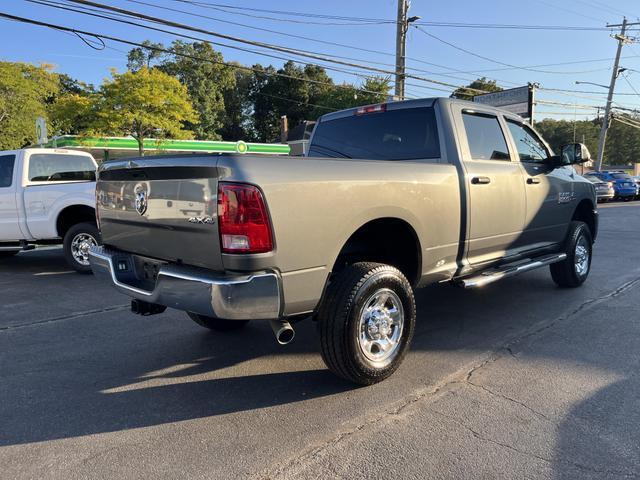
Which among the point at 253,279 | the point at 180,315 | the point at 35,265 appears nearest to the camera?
the point at 253,279

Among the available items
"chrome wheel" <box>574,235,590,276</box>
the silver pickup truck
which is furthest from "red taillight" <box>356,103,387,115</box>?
"chrome wheel" <box>574,235,590,276</box>

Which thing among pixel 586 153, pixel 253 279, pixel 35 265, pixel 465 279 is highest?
pixel 586 153

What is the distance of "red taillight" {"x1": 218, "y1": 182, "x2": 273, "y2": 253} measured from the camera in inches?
109

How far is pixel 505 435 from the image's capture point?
A: 285 cm

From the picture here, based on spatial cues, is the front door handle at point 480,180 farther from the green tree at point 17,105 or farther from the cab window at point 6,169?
the green tree at point 17,105

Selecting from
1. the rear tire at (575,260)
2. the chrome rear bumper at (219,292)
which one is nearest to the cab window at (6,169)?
the chrome rear bumper at (219,292)

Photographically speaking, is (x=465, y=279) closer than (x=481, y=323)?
Yes

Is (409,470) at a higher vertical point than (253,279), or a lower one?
lower

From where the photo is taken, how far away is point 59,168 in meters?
8.01

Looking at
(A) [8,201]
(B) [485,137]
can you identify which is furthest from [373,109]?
(A) [8,201]

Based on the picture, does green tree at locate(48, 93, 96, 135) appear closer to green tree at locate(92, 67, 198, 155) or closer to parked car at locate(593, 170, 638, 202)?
green tree at locate(92, 67, 198, 155)

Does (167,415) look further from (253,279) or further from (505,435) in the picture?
(505,435)

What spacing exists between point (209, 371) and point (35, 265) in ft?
20.7

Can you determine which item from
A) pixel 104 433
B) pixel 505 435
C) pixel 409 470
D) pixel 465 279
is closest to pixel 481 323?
pixel 465 279
